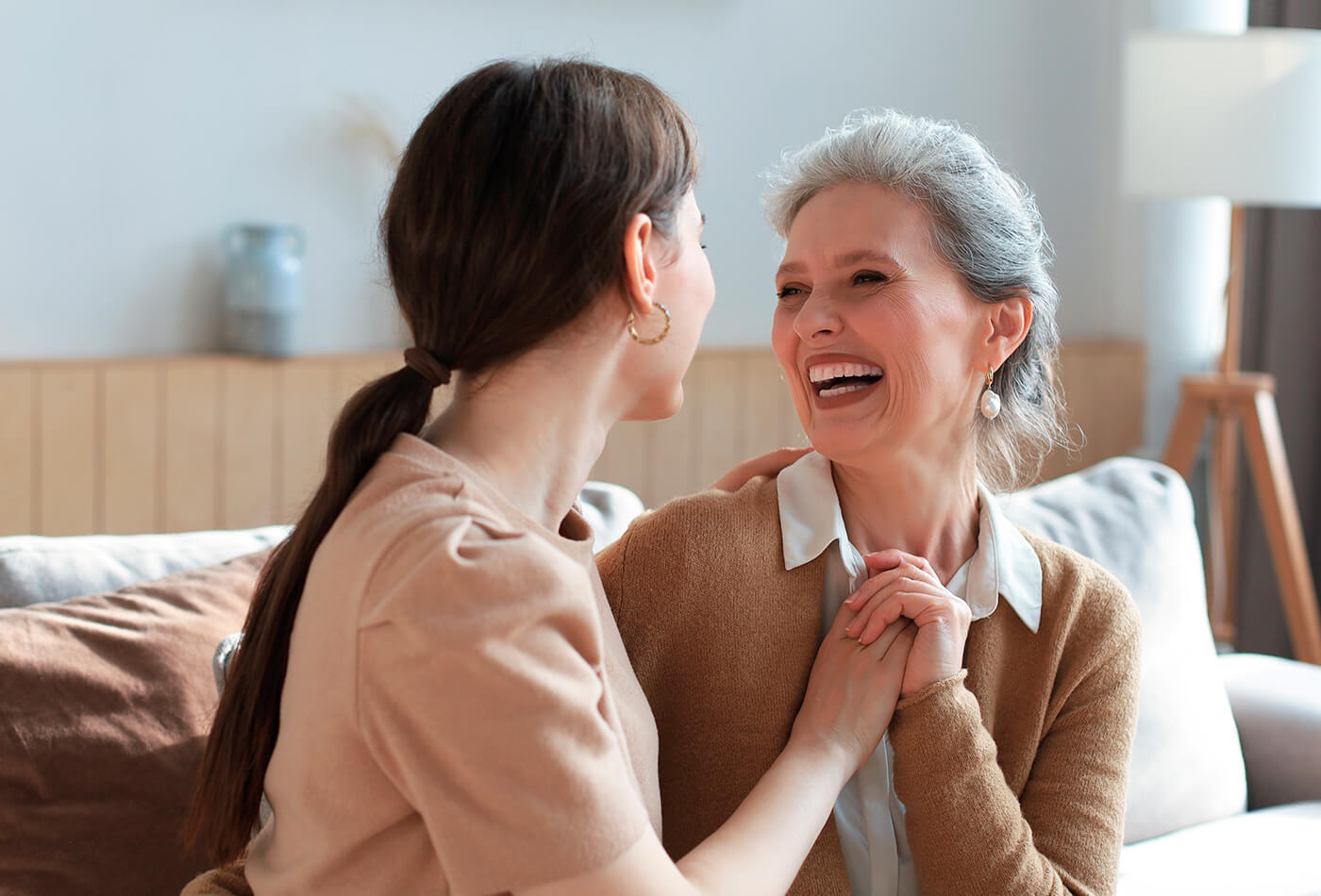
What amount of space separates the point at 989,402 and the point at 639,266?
625 mm

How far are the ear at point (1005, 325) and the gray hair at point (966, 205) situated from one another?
0.01 m

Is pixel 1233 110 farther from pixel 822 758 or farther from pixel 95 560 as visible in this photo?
pixel 95 560

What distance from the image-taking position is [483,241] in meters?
0.95

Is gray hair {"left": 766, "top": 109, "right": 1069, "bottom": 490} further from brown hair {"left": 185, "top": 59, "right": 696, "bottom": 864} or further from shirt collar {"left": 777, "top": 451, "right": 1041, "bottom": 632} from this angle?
brown hair {"left": 185, "top": 59, "right": 696, "bottom": 864}

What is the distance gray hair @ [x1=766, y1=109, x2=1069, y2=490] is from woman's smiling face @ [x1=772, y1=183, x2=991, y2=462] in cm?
2

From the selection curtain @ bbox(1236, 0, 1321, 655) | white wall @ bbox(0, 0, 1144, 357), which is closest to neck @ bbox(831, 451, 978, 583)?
white wall @ bbox(0, 0, 1144, 357)

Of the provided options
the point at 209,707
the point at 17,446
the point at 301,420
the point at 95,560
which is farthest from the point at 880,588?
the point at 17,446

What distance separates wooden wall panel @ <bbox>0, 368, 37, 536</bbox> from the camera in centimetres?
286

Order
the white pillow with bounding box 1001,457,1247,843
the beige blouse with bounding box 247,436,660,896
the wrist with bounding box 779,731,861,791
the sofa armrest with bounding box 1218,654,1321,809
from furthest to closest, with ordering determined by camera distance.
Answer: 1. the sofa armrest with bounding box 1218,654,1321,809
2. the white pillow with bounding box 1001,457,1247,843
3. the wrist with bounding box 779,731,861,791
4. the beige blouse with bounding box 247,436,660,896

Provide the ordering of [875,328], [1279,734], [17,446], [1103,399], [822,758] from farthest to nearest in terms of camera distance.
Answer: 1. [1103,399]
2. [17,446]
3. [1279,734]
4. [875,328]
5. [822,758]

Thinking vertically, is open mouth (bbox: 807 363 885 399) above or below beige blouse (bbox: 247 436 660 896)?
above

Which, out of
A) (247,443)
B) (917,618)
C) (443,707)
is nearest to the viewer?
(443,707)

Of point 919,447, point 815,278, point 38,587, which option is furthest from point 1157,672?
point 38,587

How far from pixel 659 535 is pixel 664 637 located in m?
0.11
